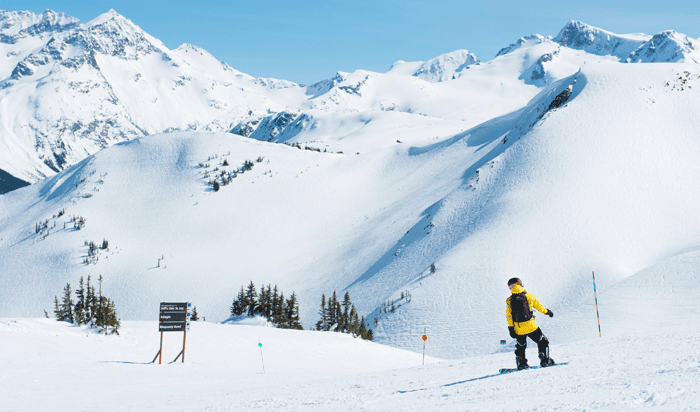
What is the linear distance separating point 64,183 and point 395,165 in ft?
265

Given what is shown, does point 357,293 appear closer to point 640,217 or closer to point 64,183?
point 640,217

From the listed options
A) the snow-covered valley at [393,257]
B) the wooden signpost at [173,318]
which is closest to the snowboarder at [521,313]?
the snow-covered valley at [393,257]

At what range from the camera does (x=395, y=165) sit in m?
115

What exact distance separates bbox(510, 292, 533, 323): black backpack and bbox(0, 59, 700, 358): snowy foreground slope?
22876mm

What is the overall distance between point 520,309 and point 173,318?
61.6 feet

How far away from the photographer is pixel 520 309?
1200 cm

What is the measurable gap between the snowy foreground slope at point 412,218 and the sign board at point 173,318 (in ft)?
74.6

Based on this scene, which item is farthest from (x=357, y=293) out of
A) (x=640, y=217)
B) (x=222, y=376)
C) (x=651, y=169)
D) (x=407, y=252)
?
(x=222, y=376)

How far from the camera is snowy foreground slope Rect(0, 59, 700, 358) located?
50062 millimetres

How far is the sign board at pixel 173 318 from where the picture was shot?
81.7 ft

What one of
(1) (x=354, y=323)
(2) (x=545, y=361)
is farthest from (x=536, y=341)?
(1) (x=354, y=323)

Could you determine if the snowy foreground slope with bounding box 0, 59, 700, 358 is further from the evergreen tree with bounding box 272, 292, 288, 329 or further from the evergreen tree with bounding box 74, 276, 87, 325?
the evergreen tree with bounding box 74, 276, 87, 325

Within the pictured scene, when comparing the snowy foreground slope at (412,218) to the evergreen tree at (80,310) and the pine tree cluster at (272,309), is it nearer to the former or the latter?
the pine tree cluster at (272,309)

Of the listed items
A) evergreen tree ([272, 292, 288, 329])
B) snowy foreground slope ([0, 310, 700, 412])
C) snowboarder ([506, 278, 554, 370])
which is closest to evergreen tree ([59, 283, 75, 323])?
snowy foreground slope ([0, 310, 700, 412])
